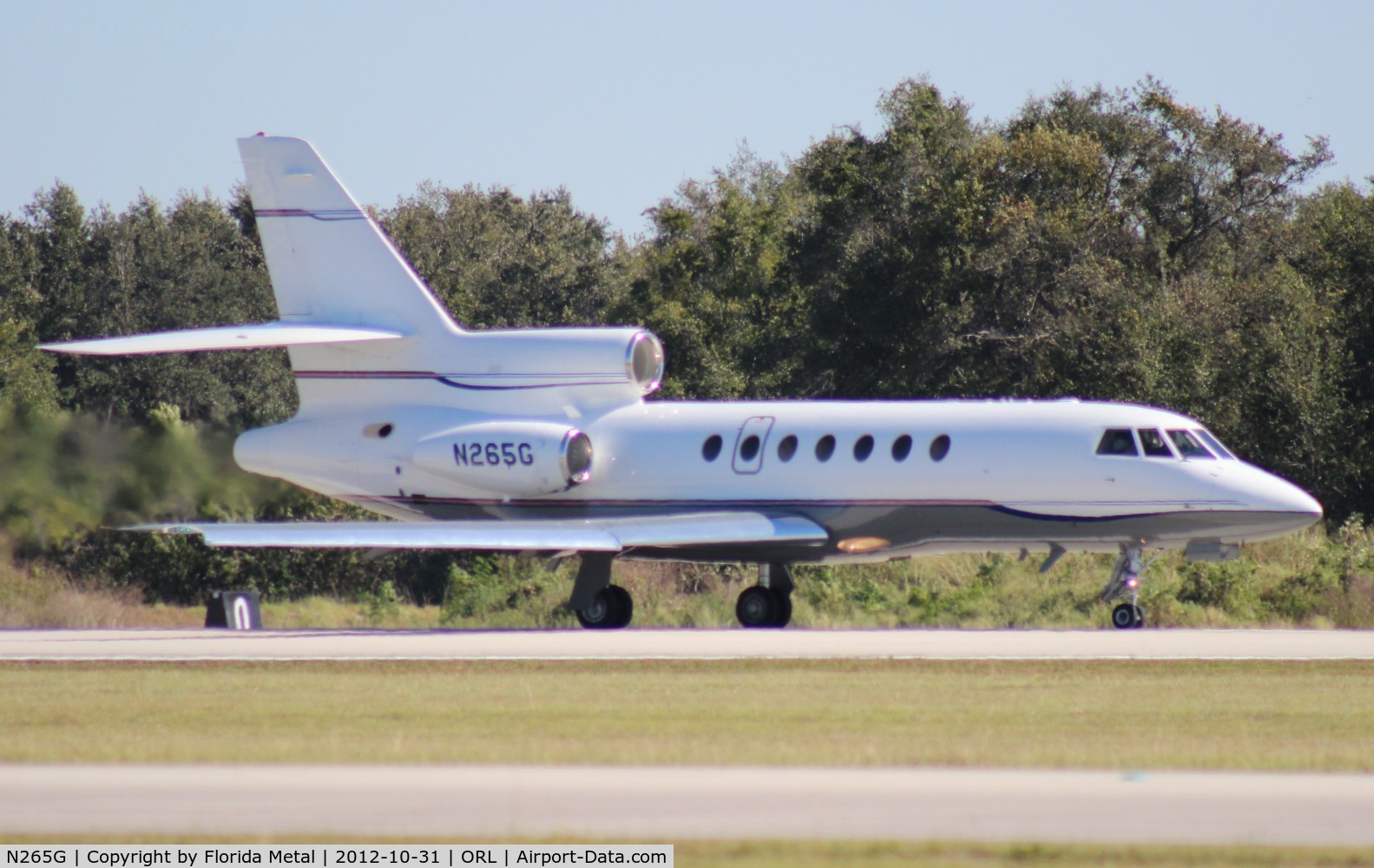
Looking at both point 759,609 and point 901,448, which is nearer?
point 901,448

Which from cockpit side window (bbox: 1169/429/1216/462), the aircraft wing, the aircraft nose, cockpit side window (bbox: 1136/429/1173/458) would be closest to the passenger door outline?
the aircraft wing

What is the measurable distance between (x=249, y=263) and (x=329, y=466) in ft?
158

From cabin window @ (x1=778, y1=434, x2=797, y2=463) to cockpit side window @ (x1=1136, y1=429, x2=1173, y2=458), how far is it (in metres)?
5.04

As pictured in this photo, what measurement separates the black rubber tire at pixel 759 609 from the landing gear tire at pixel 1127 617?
5.34m

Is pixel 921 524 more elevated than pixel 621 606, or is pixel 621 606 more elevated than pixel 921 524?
pixel 921 524

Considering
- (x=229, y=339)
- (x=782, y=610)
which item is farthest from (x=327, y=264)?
(x=782, y=610)

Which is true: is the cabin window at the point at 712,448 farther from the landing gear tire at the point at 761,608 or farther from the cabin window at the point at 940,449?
the cabin window at the point at 940,449

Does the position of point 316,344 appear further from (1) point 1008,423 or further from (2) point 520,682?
(2) point 520,682

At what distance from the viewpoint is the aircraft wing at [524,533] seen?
24.8m

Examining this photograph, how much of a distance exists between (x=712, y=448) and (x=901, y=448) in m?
3.08

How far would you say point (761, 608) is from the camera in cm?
2862

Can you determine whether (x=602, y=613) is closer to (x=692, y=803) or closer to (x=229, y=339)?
(x=229, y=339)

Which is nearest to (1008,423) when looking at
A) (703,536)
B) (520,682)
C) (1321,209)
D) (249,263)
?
(703,536)

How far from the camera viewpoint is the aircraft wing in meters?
24.8
